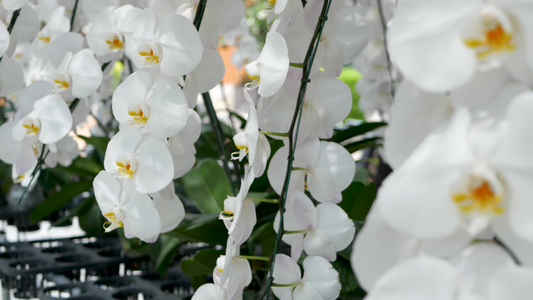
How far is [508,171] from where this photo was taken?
267 mm

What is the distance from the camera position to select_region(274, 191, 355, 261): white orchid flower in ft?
1.79

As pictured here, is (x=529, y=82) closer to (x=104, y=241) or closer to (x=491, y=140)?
(x=491, y=140)

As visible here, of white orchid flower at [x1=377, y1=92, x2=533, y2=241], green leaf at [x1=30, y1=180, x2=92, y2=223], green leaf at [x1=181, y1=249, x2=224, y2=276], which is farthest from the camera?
green leaf at [x1=30, y1=180, x2=92, y2=223]

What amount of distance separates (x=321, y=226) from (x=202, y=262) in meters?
0.31

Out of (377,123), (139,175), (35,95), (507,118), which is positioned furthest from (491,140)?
(377,123)

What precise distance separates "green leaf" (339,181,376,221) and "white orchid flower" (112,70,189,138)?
35 centimetres

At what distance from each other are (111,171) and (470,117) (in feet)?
1.12

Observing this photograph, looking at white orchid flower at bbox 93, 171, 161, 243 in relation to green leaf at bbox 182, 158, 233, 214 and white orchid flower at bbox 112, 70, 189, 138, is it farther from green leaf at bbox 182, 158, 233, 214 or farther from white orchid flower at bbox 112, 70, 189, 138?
green leaf at bbox 182, 158, 233, 214

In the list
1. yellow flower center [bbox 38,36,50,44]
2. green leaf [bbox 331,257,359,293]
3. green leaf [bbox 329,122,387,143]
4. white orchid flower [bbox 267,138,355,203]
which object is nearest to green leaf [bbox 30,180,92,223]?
yellow flower center [bbox 38,36,50,44]

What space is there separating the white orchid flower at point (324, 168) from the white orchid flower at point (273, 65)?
7 centimetres

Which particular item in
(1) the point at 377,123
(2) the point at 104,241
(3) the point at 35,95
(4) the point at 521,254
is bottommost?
(2) the point at 104,241

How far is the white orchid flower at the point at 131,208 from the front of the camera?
0.56m

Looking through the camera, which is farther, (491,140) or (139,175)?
(139,175)

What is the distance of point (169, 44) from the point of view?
529mm
